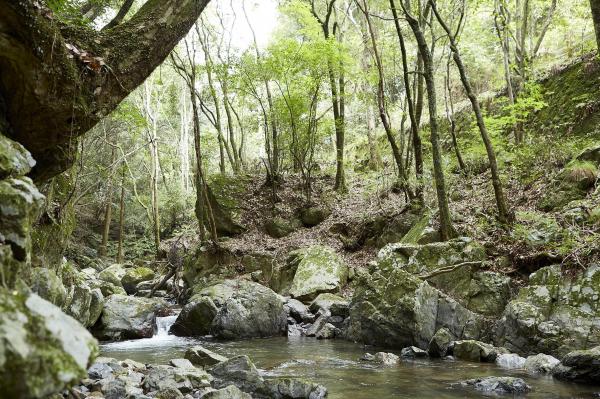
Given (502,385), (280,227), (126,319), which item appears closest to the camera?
(502,385)

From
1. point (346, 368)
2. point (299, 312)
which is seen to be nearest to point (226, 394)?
point (346, 368)

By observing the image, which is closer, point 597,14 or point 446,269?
point 597,14

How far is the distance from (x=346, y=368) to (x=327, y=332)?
2797mm

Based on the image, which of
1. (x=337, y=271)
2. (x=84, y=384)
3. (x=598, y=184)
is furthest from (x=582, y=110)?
(x=84, y=384)

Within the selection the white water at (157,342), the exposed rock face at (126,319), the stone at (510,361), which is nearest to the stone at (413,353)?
the stone at (510,361)

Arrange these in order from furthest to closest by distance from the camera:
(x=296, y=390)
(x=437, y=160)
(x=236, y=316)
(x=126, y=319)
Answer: (x=437, y=160), (x=126, y=319), (x=236, y=316), (x=296, y=390)

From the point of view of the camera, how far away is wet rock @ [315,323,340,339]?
9.64 metres

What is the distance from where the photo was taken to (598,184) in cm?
Result: 925

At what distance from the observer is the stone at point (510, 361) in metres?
6.67

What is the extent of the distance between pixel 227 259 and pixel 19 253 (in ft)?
40.4

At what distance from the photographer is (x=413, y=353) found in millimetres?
7637

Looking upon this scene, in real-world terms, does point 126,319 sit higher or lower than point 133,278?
lower

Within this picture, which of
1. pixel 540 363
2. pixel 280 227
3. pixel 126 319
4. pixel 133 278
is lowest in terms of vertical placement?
pixel 540 363

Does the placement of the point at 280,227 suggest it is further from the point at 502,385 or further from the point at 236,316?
the point at 502,385
